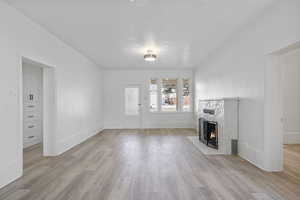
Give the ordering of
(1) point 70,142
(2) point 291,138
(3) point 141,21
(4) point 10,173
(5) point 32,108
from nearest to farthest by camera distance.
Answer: (4) point 10,173 < (3) point 141,21 < (1) point 70,142 < (2) point 291,138 < (5) point 32,108

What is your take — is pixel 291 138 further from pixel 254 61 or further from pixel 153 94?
pixel 153 94

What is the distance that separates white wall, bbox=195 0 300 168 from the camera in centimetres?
272

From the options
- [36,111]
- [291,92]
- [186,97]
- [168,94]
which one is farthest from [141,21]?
[186,97]

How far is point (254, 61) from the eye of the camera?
3.58 meters

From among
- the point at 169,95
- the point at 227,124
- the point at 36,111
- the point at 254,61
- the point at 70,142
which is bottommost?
the point at 70,142

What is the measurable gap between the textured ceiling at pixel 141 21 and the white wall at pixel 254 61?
265 mm

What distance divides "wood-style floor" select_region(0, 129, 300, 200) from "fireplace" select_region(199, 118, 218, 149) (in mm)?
722

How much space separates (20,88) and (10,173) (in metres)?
1.38

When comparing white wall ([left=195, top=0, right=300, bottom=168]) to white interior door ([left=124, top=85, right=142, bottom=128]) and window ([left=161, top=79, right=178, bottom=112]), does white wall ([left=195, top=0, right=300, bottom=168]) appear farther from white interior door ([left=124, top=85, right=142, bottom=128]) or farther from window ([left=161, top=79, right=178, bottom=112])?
white interior door ([left=124, top=85, right=142, bottom=128])

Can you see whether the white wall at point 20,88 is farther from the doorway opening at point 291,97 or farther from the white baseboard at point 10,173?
the doorway opening at point 291,97

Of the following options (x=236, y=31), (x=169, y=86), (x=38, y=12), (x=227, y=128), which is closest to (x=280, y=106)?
(x=227, y=128)

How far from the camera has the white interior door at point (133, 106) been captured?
8.61 m

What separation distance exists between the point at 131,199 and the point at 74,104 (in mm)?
3794

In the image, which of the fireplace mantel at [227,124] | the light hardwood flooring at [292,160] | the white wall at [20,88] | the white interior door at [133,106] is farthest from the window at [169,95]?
the light hardwood flooring at [292,160]
